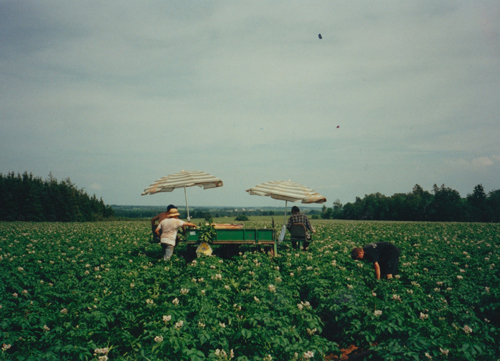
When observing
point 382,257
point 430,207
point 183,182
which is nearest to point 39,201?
point 183,182

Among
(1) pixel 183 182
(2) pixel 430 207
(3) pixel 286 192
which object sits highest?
(1) pixel 183 182

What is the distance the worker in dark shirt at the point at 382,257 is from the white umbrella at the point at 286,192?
3.51 meters

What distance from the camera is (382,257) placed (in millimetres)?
9016

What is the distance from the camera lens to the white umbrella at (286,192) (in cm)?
1195

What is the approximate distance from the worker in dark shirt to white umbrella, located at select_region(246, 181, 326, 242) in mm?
3512

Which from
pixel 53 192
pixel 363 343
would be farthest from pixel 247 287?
pixel 53 192

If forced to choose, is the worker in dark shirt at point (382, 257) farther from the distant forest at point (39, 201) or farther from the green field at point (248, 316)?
the distant forest at point (39, 201)

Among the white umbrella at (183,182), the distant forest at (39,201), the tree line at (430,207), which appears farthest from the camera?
the tree line at (430,207)

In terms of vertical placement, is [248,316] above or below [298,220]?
below

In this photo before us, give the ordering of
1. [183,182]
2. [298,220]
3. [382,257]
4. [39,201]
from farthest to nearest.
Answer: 1. [39,201]
2. [298,220]
3. [183,182]
4. [382,257]

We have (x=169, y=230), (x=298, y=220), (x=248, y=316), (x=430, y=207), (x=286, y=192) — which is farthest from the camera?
(x=430, y=207)

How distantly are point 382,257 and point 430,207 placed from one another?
3271 inches

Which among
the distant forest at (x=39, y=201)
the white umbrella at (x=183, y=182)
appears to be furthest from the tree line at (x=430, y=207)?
the white umbrella at (x=183, y=182)

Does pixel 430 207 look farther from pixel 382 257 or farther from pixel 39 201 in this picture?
pixel 39 201
